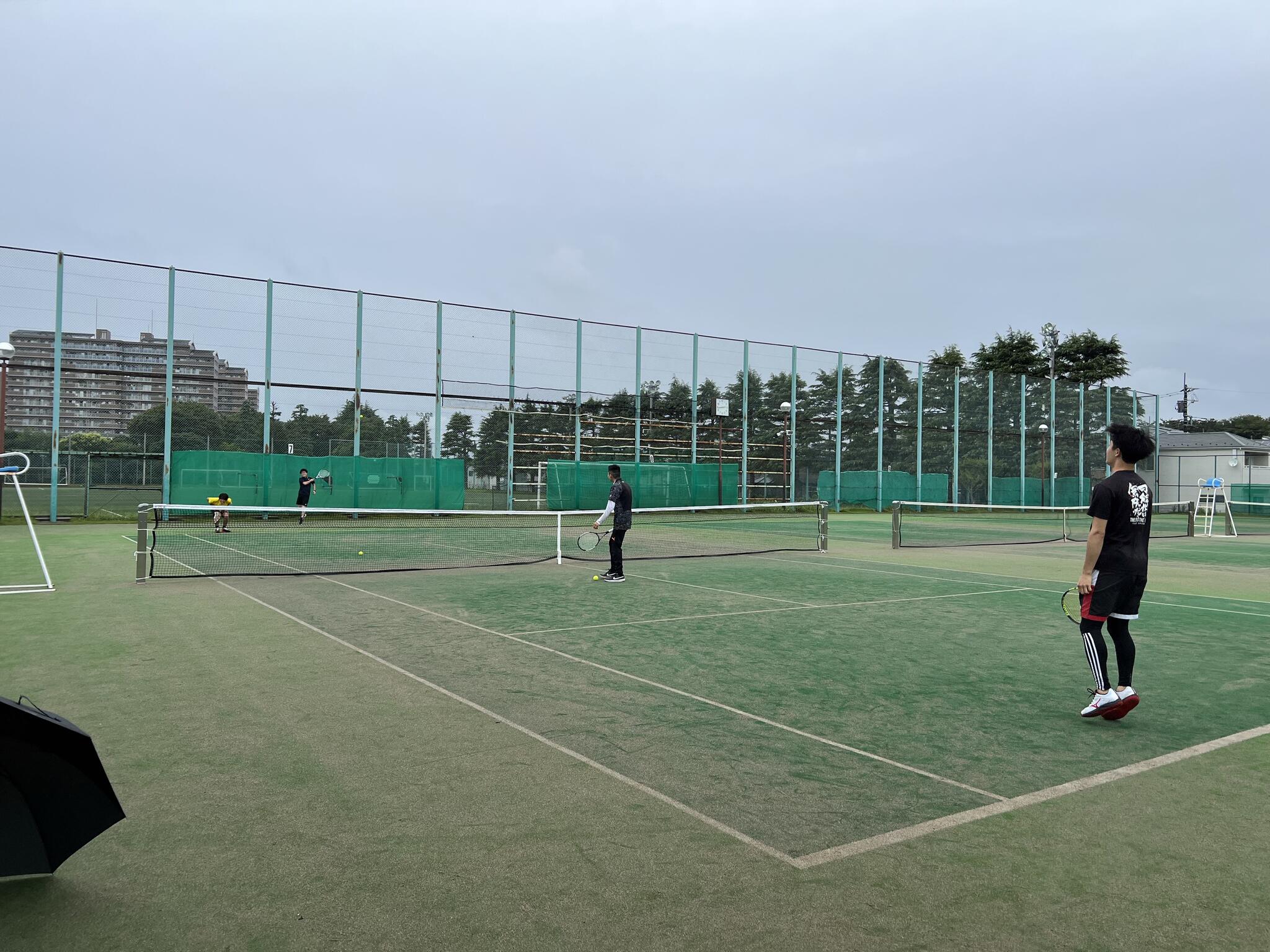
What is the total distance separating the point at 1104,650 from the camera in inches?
224

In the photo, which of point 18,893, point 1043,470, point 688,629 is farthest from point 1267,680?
point 1043,470

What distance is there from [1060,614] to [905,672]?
409 cm

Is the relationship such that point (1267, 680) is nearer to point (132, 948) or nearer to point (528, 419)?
point (132, 948)

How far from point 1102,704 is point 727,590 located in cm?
660

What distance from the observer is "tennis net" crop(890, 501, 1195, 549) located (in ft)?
70.8

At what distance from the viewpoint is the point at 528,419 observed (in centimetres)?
3378

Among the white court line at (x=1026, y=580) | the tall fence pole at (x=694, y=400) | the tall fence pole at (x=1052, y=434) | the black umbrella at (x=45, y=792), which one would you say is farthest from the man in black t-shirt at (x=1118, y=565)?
the tall fence pole at (x=1052, y=434)

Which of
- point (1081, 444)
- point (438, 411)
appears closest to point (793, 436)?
point (438, 411)

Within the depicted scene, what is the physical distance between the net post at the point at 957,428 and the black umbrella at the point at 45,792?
44377mm

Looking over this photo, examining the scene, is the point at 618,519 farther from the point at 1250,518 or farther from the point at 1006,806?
the point at 1250,518

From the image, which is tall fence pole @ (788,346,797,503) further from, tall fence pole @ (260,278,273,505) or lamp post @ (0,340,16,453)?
lamp post @ (0,340,16,453)

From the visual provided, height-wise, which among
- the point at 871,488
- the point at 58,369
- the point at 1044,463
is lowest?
the point at 871,488

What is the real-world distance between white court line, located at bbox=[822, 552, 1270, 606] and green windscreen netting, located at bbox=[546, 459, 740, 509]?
1517 cm

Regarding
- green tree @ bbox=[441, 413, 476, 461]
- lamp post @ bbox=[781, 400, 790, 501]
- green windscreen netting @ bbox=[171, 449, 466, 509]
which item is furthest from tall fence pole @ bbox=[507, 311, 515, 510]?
lamp post @ bbox=[781, 400, 790, 501]
